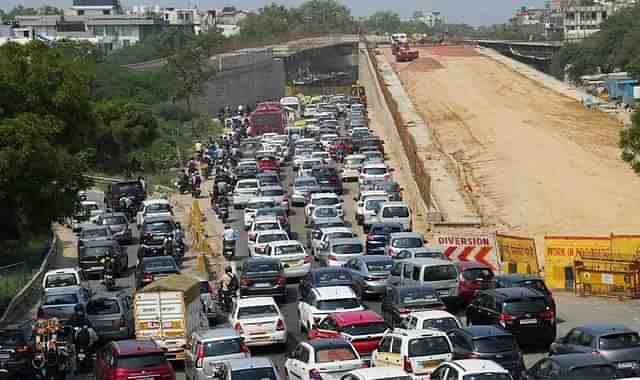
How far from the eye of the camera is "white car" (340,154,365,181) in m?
60.6

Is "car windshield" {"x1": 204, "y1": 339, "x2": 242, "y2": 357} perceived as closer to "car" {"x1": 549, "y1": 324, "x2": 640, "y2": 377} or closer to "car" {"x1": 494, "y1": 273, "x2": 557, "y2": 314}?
"car" {"x1": 549, "y1": 324, "x2": 640, "y2": 377}

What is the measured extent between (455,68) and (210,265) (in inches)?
3636

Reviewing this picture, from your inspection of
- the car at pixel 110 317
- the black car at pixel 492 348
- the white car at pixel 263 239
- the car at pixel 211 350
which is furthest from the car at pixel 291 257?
the black car at pixel 492 348

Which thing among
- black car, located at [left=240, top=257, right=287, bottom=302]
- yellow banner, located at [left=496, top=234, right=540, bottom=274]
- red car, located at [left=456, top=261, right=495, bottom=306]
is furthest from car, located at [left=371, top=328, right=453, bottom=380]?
yellow banner, located at [left=496, top=234, right=540, bottom=274]

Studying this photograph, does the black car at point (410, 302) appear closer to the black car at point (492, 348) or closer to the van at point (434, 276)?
the van at point (434, 276)

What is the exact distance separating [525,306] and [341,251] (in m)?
12.1

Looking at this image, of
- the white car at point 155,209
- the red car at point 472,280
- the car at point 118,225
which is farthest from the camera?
the white car at point 155,209

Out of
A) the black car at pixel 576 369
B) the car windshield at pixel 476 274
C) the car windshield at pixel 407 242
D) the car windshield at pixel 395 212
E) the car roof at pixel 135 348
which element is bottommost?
the car windshield at pixel 395 212

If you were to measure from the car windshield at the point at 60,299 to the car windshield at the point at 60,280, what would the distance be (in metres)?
4.23

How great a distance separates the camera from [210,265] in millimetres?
39812

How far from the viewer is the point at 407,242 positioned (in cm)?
3638

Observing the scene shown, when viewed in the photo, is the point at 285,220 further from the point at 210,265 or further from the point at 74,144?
the point at 74,144

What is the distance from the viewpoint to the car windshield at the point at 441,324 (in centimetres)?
2372

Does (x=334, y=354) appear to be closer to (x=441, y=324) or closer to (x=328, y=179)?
(x=441, y=324)
